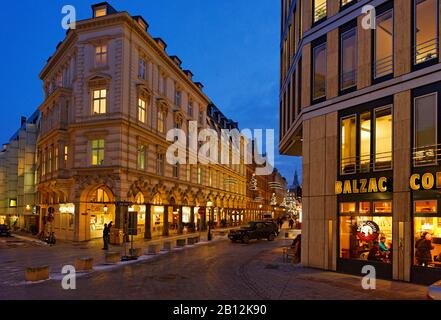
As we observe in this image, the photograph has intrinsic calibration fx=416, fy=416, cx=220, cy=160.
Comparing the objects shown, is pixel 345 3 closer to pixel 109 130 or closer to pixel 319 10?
pixel 319 10

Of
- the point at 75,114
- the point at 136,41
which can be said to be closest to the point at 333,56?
Answer: the point at 136,41

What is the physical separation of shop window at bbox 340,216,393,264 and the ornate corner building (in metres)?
16.5

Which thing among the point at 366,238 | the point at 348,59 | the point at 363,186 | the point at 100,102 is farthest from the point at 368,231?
the point at 100,102

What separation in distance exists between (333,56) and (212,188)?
136 ft

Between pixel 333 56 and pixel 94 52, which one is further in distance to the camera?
pixel 94 52

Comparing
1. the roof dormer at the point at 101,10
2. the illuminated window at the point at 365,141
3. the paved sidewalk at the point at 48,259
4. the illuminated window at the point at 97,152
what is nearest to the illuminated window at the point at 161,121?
the illuminated window at the point at 97,152

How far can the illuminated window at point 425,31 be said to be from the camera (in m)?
15.8

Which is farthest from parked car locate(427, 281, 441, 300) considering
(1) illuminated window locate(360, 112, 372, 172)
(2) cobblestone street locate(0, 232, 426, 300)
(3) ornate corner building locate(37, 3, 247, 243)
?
→ (3) ornate corner building locate(37, 3, 247, 243)

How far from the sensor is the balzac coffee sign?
55.5 ft

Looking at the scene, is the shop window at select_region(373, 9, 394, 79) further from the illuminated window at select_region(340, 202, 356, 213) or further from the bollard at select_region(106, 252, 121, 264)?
the bollard at select_region(106, 252, 121, 264)

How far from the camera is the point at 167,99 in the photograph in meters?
43.6

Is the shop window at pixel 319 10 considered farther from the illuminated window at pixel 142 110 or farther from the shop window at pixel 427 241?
the illuminated window at pixel 142 110
